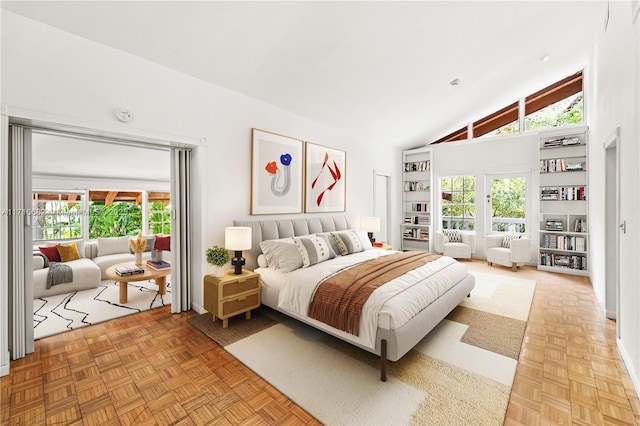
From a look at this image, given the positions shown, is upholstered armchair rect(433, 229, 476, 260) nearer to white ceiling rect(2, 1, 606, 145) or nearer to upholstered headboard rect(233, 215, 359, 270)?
upholstered headboard rect(233, 215, 359, 270)

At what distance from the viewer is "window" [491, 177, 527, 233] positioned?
586cm

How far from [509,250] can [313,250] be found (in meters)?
4.12

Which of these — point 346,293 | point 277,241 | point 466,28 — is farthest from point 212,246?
point 466,28

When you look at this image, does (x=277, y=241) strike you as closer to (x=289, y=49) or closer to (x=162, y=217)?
(x=289, y=49)

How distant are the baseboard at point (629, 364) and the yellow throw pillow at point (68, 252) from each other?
6715 millimetres

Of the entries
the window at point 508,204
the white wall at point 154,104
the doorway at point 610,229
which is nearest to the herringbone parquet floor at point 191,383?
the doorway at point 610,229

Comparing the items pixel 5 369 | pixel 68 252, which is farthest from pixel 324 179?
pixel 68 252

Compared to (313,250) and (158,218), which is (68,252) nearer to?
(158,218)

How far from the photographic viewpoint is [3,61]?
6.98 feet

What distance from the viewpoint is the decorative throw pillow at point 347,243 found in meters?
3.93

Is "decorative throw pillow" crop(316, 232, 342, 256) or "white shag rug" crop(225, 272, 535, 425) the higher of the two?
"decorative throw pillow" crop(316, 232, 342, 256)

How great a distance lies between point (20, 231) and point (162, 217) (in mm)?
5053

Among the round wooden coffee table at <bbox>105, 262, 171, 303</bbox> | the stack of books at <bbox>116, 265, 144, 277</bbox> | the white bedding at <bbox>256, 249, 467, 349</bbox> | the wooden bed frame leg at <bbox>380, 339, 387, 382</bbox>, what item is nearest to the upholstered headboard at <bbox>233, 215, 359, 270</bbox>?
the white bedding at <bbox>256, 249, 467, 349</bbox>

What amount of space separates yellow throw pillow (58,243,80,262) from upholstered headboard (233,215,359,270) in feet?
10.5
